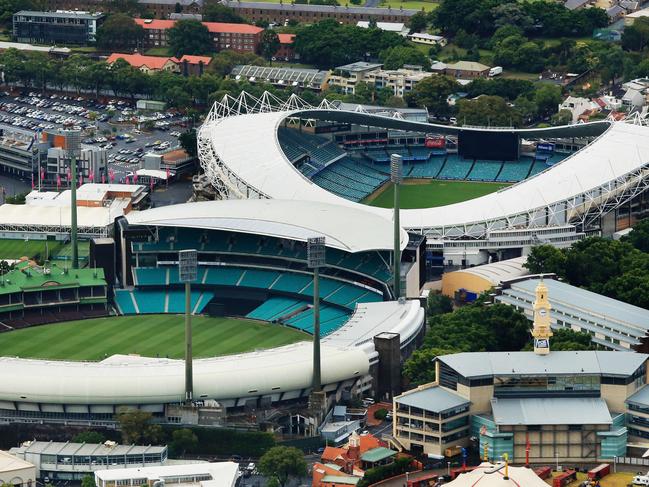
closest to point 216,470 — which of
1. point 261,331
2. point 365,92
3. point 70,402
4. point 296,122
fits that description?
point 70,402

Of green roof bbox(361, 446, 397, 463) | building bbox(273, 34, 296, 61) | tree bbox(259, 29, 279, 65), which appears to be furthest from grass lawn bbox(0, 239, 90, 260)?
building bbox(273, 34, 296, 61)

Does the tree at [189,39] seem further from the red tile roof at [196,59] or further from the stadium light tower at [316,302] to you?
the stadium light tower at [316,302]

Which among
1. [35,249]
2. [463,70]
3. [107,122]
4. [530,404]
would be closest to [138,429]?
[530,404]

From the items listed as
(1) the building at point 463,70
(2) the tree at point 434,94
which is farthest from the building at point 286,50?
(2) the tree at point 434,94

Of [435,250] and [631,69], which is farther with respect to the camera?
[631,69]

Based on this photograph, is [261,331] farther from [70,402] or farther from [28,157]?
[28,157]

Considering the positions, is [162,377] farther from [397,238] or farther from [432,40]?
[432,40]
